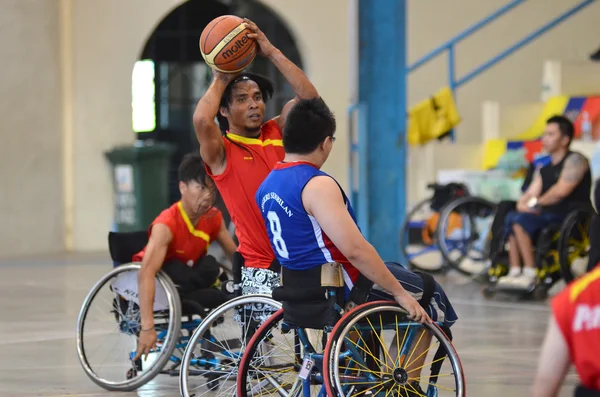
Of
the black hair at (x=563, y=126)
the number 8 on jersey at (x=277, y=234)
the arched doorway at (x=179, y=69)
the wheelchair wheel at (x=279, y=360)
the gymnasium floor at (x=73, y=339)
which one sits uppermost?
the arched doorway at (x=179, y=69)

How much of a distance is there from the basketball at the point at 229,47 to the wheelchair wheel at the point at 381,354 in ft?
4.37

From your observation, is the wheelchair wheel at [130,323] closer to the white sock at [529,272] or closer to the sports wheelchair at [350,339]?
the sports wheelchair at [350,339]

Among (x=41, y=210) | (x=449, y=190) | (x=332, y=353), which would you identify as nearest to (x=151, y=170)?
(x=41, y=210)

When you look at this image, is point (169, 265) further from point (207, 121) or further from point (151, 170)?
point (151, 170)

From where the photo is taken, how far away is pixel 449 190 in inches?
401

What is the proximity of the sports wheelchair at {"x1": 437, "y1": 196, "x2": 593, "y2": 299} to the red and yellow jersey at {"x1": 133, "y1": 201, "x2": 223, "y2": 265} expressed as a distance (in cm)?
349

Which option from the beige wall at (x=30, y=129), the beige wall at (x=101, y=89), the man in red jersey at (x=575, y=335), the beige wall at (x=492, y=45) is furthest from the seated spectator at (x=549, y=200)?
the beige wall at (x=30, y=129)

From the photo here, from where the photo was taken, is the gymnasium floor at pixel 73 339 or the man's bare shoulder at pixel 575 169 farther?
the man's bare shoulder at pixel 575 169

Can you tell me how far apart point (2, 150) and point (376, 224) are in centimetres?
609

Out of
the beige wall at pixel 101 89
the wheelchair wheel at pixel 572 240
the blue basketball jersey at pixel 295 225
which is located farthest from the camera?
the beige wall at pixel 101 89

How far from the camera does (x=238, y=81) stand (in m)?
4.66

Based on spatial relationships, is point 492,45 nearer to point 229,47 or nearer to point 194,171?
point 194,171

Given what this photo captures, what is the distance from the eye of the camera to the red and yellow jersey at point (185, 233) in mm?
5379

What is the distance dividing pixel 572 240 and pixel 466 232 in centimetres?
179
